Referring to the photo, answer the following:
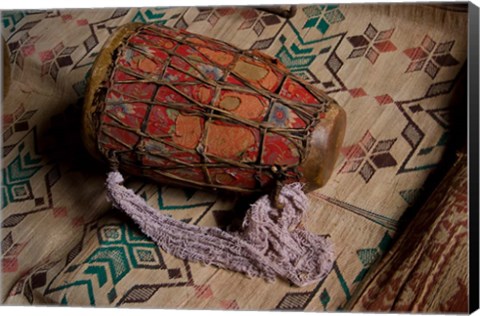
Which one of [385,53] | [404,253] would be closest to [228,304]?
[404,253]

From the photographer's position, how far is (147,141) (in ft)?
4.04

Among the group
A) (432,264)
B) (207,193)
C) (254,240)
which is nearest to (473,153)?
(432,264)

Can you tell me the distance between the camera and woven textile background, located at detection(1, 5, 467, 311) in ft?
4.59

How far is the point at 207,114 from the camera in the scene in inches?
46.8

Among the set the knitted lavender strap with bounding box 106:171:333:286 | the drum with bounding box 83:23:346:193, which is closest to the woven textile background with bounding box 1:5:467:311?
the knitted lavender strap with bounding box 106:171:333:286

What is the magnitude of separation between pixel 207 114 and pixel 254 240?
0.35m

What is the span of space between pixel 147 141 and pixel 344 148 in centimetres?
58

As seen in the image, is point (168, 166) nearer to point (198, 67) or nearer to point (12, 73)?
point (198, 67)

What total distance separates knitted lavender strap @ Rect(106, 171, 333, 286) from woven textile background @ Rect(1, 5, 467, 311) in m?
0.03

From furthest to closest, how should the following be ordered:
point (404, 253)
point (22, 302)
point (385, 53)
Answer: point (385, 53) → point (22, 302) → point (404, 253)

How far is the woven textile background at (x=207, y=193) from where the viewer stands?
140cm

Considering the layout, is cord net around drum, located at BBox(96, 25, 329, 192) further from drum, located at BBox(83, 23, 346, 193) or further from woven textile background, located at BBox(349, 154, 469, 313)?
woven textile background, located at BBox(349, 154, 469, 313)

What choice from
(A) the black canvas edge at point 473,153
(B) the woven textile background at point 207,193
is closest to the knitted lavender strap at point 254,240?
(B) the woven textile background at point 207,193

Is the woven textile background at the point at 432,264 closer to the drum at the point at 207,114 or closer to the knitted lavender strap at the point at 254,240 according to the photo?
the knitted lavender strap at the point at 254,240
